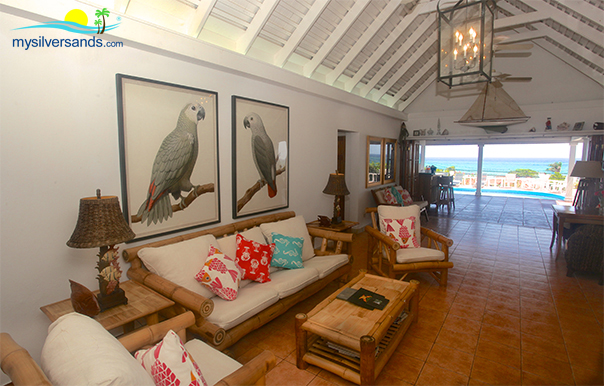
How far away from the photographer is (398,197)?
6.94 metres

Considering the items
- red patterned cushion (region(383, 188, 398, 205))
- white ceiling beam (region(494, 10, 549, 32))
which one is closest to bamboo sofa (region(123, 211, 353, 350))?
red patterned cushion (region(383, 188, 398, 205))

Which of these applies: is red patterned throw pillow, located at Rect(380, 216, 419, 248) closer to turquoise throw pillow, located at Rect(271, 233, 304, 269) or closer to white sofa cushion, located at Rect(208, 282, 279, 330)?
turquoise throw pillow, located at Rect(271, 233, 304, 269)

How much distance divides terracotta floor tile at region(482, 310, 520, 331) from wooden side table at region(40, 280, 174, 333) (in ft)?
9.34

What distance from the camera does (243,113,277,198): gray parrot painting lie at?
3664mm

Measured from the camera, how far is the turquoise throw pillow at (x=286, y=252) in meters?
3.19

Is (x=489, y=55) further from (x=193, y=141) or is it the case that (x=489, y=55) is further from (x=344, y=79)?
(x=344, y=79)

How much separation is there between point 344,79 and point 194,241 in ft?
13.6

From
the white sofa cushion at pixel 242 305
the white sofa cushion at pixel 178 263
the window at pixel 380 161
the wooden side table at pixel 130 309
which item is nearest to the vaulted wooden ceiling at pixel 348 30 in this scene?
the window at pixel 380 161

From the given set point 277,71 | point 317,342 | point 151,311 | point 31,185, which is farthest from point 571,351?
Answer: point 31,185

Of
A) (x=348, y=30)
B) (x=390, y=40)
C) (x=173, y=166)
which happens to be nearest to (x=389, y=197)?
(x=390, y=40)

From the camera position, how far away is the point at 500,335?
270 cm

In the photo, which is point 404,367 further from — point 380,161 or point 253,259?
point 380,161

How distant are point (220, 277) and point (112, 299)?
2.46ft

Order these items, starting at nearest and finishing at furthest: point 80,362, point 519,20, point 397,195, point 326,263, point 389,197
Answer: point 80,362 → point 326,263 → point 519,20 → point 389,197 → point 397,195
